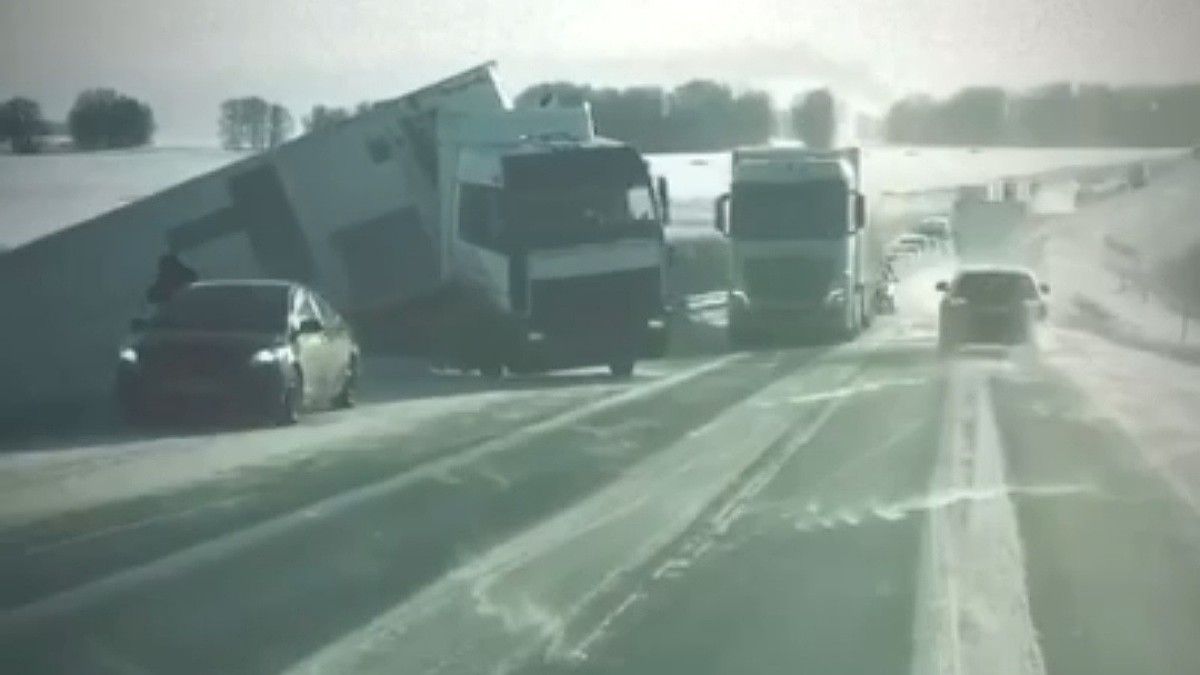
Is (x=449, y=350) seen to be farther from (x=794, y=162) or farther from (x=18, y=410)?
(x=794, y=162)

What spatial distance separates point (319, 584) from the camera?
11320 millimetres

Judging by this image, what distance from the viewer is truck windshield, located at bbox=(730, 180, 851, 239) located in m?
38.3

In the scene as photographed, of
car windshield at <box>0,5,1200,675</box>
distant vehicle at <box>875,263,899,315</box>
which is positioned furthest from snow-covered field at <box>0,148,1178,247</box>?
distant vehicle at <box>875,263,899,315</box>

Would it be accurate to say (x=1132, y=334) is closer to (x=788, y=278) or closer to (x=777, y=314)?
(x=788, y=278)

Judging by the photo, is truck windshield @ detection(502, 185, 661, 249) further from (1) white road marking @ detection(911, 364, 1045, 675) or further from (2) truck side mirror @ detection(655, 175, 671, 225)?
(1) white road marking @ detection(911, 364, 1045, 675)

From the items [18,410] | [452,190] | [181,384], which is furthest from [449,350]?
[181,384]

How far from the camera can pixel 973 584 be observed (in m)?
11.2

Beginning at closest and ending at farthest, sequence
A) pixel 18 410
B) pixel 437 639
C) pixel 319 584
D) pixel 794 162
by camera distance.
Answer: pixel 437 639
pixel 319 584
pixel 18 410
pixel 794 162

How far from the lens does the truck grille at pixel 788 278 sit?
38.3 meters

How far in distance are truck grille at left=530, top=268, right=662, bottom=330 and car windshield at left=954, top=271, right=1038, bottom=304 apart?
28.3 ft

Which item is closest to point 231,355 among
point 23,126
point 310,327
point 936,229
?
point 310,327

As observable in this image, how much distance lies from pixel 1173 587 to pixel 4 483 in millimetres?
8854

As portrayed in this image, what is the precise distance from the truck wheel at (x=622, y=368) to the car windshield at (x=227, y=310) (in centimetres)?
774

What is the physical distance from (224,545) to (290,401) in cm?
876
